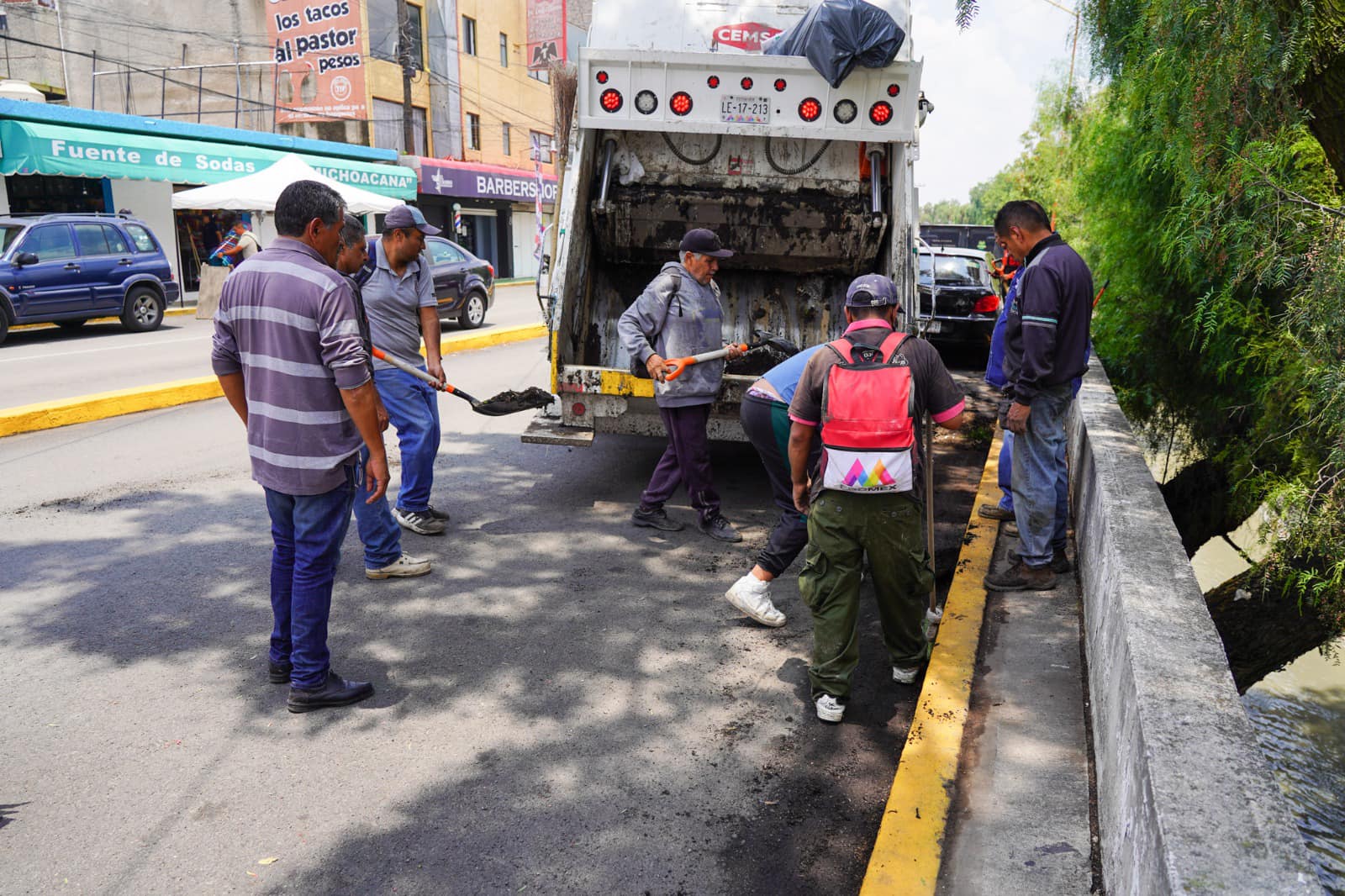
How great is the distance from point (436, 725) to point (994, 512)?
3.34 metres

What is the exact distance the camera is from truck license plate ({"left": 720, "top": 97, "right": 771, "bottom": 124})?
6031mm

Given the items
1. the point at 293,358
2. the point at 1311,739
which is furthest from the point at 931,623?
the point at 1311,739

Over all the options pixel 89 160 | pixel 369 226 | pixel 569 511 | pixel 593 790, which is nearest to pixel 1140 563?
pixel 593 790

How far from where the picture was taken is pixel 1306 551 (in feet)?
13.2

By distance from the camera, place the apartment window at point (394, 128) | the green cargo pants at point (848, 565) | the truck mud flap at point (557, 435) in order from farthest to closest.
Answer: the apartment window at point (394, 128) → the truck mud flap at point (557, 435) → the green cargo pants at point (848, 565)

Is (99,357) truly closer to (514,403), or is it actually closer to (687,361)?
(514,403)

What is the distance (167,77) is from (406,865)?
30006 mm

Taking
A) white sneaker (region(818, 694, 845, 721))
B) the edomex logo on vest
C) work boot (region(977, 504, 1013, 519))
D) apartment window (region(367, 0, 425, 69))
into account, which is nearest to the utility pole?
apartment window (region(367, 0, 425, 69))

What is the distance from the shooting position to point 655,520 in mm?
5730

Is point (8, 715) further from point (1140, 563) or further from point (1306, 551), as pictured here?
point (1306, 551)

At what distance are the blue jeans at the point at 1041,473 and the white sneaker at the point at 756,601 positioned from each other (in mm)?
1160

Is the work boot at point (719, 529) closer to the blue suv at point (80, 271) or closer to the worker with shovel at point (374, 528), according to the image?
the worker with shovel at point (374, 528)

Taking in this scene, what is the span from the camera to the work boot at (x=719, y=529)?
556 centimetres

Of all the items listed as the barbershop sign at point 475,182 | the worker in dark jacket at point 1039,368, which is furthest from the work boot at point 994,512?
the barbershop sign at point 475,182
